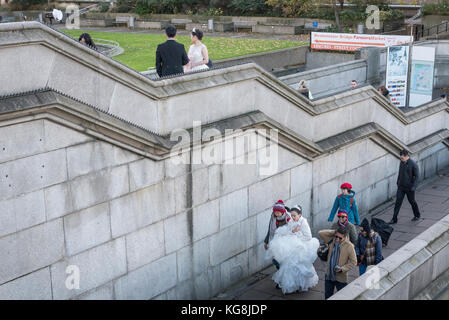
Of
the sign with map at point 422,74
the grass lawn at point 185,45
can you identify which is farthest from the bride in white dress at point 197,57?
the sign with map at point 422,74

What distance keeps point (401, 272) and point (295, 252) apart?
291 cm

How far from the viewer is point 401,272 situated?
717 cm

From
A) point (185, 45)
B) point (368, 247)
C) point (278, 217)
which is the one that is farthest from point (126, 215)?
point (185, 45)

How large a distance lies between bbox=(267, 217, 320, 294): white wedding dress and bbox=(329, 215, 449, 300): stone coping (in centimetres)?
221

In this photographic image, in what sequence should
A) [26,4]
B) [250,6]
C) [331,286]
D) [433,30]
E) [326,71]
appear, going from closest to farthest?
[331,286], [326,71], [433,30], [250,6], [26,4]

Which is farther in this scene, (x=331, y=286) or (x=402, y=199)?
(x=402, y=199)

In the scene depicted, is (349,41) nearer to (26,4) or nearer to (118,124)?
(118,124)

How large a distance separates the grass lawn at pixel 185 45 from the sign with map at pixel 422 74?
23.1ft

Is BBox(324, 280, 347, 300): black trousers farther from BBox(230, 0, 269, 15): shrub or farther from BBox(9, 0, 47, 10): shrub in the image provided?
BBox(9, 0, 47, 10): shrub

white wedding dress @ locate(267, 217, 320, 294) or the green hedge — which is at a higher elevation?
the green hedge

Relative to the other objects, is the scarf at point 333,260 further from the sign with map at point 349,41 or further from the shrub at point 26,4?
the shrub at point 26,4

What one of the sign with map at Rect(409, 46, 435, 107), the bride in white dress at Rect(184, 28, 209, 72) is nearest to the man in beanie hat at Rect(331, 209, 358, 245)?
the bride in white dress at Rect(184, 28, 209, 72)

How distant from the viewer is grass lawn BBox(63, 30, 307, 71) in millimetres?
22594

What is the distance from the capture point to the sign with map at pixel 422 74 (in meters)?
19.5
